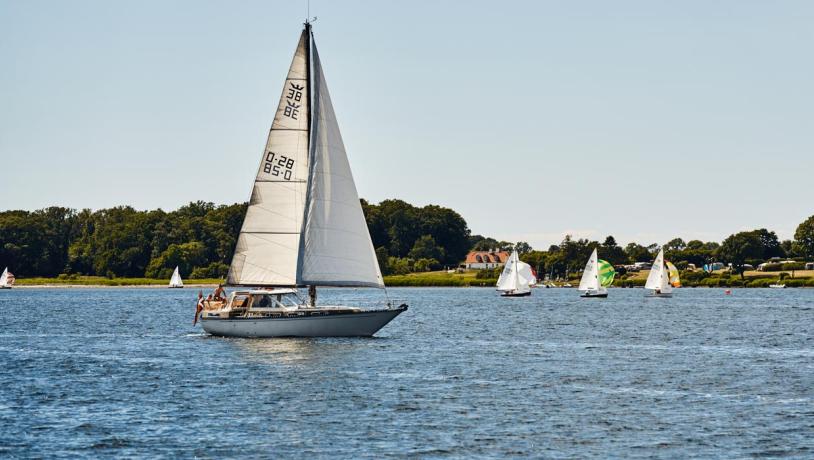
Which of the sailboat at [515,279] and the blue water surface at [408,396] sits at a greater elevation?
the sailboat at [515,279]

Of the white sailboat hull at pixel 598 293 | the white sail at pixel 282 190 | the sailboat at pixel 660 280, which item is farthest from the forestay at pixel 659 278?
the white sail at pixel 282 190

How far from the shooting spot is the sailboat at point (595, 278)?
6678 inches

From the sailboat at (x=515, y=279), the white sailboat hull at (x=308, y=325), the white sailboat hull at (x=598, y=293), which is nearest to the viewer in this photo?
the white sailboat hull at (x=308, y=325)

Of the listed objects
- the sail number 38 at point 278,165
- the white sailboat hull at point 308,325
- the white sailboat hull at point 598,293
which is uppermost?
the sail number 38 at point 278,165

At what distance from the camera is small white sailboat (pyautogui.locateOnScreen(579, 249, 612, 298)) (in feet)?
555

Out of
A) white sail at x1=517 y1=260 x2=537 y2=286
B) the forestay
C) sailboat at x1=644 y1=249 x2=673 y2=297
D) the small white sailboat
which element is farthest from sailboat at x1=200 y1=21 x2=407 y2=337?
white sail at x1=517 y1=260 x2=537 y2=286

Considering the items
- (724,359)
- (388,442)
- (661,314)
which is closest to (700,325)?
(661,314)

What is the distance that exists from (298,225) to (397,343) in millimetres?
9958

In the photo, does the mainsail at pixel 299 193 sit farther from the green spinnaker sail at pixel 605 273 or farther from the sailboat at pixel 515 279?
the green spinnaker sail at pixel 605 273

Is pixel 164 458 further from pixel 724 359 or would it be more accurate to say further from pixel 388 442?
pixel 724 359

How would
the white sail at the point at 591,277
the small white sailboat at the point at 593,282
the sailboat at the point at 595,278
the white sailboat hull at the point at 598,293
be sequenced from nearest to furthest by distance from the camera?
1. the white sailboat hull at the point at 598,293
2. the small white sailboat at the point at 593,282
3. the sailboat at the point at 595,278
4. the white sail at the point at 591,277

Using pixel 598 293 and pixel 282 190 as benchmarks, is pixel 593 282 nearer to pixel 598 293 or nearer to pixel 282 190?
pixel 598 293

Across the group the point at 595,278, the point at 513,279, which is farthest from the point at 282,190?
the point at 513,279

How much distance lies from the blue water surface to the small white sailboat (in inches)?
3532
